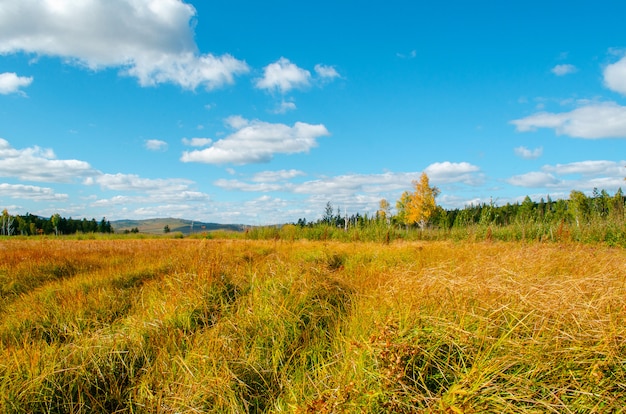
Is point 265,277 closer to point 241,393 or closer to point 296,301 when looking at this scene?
point 296,301

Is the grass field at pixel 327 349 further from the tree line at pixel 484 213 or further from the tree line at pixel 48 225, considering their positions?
the tree line at pixel 48 225

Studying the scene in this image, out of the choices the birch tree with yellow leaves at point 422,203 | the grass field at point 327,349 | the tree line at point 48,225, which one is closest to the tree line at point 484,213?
the birch tree with yellow leaves at point 422,203

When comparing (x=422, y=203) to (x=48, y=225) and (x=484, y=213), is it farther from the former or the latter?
(x=48, y=225)

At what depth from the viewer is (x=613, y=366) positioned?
2090 mm

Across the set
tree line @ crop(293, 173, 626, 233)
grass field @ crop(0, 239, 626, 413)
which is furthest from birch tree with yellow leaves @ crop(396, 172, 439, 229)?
grass field @ crop(0, 239, 626, 413)

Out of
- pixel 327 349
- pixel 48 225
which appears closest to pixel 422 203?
pixel 327 349

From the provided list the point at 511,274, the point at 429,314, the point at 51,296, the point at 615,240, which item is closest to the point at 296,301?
the point at 429,314

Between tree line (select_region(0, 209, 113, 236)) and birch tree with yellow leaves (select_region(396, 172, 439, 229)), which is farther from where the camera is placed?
tree line (select_region(0, 209, 113, 236))

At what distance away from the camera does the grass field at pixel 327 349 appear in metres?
2.02

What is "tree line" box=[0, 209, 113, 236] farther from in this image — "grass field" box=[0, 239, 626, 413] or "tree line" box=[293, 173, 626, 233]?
"grass field" box=[0, 239, 626, 413]

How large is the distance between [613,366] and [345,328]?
194 centimetres

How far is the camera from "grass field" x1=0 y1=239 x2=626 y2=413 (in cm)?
202

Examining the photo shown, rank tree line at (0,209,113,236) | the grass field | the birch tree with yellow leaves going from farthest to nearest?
tree line at (0,209,113,236) < the birch tree with yellow leaves < the grass field

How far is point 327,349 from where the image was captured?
3.17 meters
